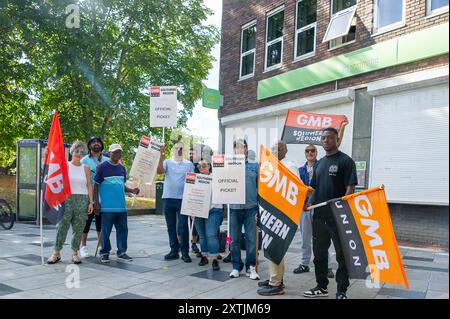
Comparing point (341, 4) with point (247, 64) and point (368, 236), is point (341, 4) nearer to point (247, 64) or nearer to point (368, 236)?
point (247, 64)

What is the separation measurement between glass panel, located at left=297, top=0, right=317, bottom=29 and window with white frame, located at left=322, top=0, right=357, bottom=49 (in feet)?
2.47

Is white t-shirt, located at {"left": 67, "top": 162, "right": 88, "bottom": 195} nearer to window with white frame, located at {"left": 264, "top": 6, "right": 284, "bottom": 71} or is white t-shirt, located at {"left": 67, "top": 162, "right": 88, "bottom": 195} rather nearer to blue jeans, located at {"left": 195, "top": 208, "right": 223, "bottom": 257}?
blue jeans, located at {"left": 195, "top": 208, "right": 223, "bottom": 257}

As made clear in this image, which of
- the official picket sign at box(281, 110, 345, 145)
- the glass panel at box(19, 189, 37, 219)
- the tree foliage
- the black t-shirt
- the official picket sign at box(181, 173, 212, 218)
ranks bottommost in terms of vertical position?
the glass panel at box(19, 189, 37, 219)

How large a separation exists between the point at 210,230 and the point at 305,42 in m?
7.57

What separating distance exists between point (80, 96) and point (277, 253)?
11.9 metres

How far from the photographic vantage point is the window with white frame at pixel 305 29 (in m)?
11.2

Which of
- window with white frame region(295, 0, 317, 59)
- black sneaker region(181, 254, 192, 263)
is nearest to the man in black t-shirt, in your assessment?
black sneaker region(181, 254, 192, 263)

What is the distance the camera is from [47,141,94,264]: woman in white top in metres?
5.83

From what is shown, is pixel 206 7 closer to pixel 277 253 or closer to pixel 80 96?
pixel 80 96

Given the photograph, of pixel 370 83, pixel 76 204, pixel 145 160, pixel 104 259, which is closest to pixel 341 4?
pixel 370 83
